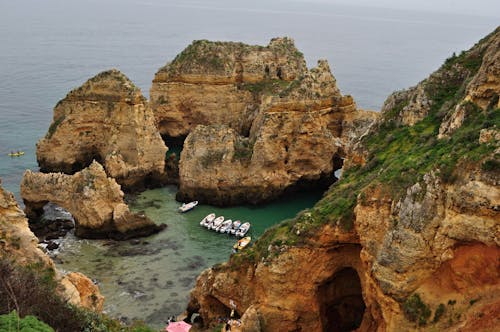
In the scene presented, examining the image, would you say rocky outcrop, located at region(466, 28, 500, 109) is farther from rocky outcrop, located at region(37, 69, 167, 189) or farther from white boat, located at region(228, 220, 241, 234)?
rocky outcrop, located at region(37, 69, 167, 189)

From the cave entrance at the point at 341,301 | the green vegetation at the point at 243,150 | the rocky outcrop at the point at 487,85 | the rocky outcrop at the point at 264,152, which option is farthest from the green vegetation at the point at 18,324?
the green vegetation at the point at 243,150

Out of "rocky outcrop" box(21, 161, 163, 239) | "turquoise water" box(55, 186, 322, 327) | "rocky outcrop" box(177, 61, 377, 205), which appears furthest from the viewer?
"rocky outcrop" box(177, 61, 377, 205)

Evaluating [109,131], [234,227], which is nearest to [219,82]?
[109,131]

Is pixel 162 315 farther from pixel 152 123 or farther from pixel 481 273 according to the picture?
pixel 152 123

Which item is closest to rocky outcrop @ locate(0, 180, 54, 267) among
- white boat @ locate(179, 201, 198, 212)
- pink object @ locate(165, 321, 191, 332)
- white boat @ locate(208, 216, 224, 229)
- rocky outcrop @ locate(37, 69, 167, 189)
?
pink object @ locate(165, 321, 191, 332)

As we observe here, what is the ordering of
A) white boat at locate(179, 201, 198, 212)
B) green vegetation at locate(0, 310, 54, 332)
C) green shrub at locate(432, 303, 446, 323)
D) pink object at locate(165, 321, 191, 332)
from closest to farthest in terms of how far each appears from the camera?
1. green vegetation at locate(0, 310, 54, 332)
2. green shrub at locate(432, 303, 446, 323)
3. pink object at locate(165, 321, 191, 332)
4. white boat at locate(179, 201, 198, 212)

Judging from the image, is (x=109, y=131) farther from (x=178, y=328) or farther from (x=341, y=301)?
(x=341, y=301)
